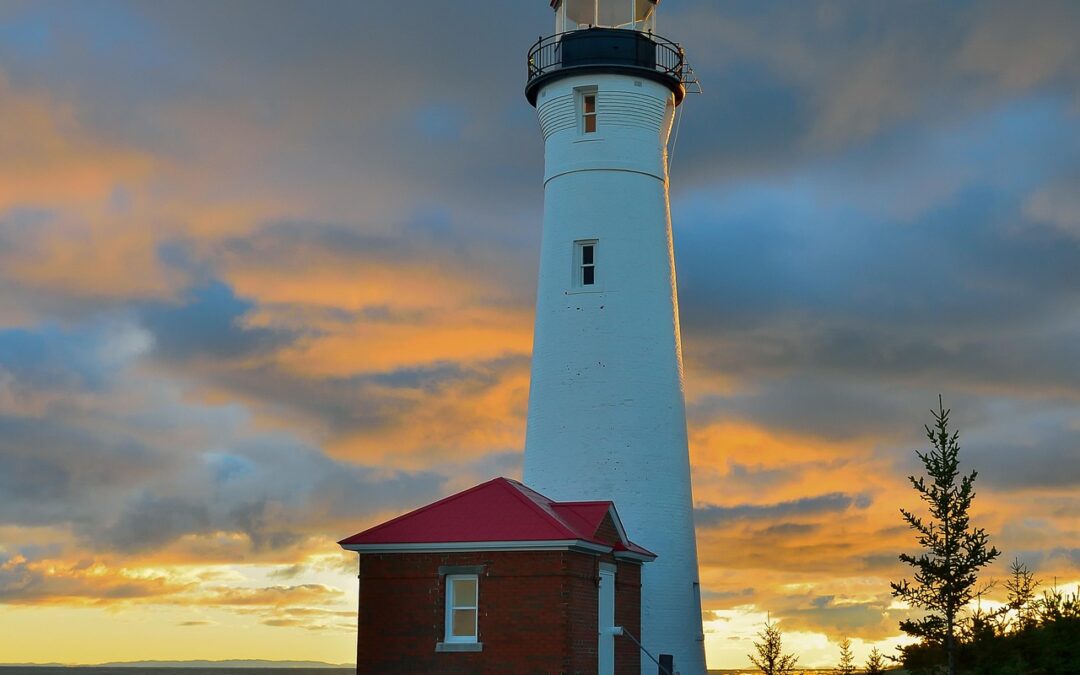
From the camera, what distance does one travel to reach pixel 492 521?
82.3 feet

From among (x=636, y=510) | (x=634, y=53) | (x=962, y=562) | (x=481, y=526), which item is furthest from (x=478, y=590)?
(x=634, y=53)

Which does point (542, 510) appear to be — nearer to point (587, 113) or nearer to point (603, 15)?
point (587, 113)

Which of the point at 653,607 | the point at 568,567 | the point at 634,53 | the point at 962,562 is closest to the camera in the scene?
the point at 568,567

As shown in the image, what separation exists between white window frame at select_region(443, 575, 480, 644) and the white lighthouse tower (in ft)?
16.9

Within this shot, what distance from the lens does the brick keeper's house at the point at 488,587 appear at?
79.4ft

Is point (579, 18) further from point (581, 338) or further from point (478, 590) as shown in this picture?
point (478, 590)

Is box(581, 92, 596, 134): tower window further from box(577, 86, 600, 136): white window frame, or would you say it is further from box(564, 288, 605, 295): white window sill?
box(564, 288, 605, 295): white window sill

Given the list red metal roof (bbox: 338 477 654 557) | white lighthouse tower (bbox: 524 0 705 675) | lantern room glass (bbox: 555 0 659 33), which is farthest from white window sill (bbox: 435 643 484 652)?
lantern room glass (bbox: 555 0 659 33)

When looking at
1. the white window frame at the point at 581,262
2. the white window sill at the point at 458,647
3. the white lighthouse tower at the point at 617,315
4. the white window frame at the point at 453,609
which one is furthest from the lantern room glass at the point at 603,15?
the white window sill at the point at 458,647

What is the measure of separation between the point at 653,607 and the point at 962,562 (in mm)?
6518

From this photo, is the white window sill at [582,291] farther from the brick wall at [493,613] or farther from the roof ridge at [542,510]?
the brick wall at [493,613]

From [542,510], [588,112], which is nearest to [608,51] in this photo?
[588,112]

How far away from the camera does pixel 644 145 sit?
103ft

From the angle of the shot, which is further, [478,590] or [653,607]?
[653,607]
